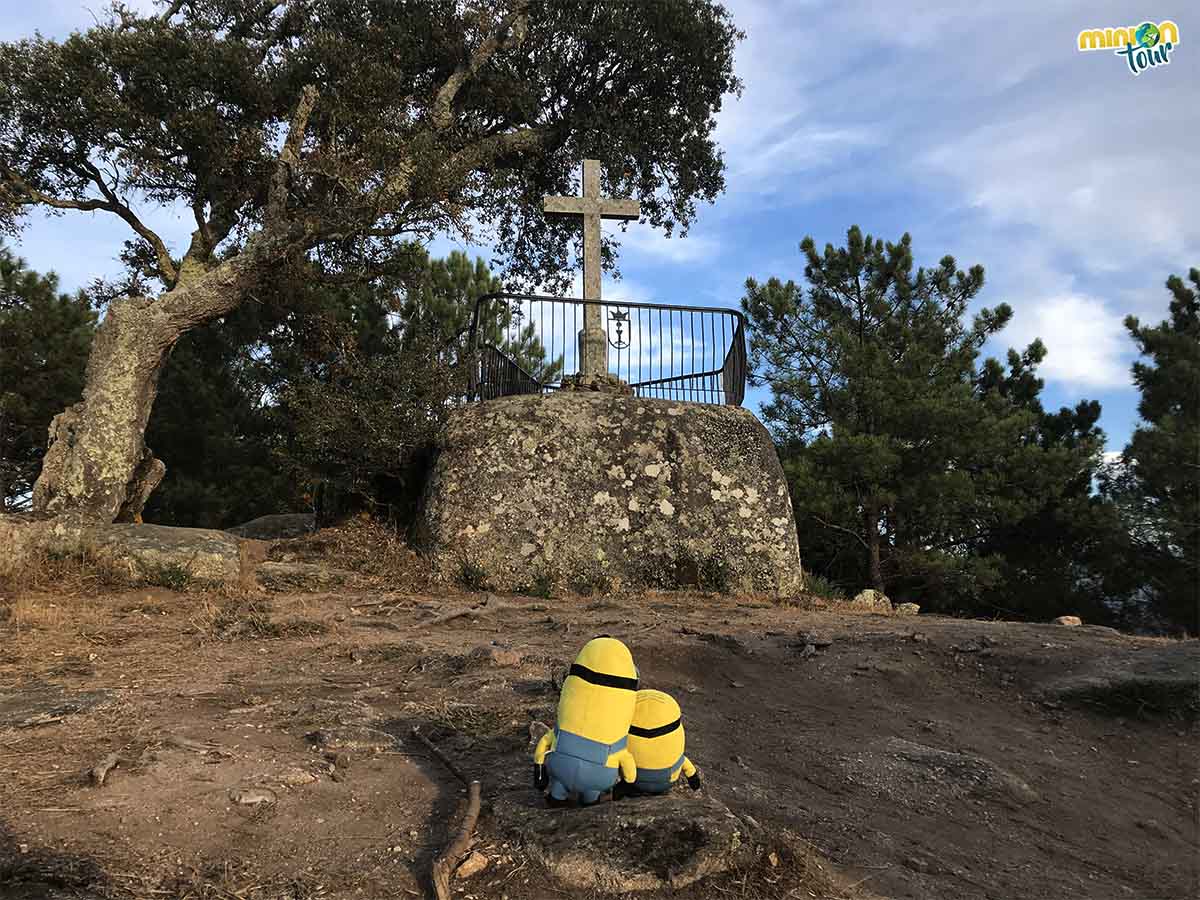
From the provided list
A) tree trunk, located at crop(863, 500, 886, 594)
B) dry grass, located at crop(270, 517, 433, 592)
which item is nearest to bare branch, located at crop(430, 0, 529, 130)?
dry grass, located at crop(270, 517, 433, 592)

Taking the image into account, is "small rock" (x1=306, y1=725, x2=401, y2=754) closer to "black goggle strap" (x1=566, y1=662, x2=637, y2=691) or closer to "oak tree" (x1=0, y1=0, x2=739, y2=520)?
"black goggle strap" (x1=566, y1=662, x2=637, y2=691)

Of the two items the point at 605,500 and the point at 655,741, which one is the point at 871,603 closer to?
the point at 605,500

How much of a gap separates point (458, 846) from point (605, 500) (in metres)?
6.87

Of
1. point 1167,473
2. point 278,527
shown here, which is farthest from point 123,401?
point 1167,473

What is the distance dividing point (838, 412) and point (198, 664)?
14.2 metres

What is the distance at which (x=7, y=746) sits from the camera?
3295 millimetres

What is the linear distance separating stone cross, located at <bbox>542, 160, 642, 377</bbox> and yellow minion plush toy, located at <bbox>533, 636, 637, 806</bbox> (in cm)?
862

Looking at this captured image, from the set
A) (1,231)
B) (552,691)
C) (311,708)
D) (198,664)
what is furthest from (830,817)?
(1,231)

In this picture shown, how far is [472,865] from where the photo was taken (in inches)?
96.9

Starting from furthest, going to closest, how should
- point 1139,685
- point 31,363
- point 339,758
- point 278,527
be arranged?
point 31,363 < point 278,527 < point 1139,685 < point 339,758

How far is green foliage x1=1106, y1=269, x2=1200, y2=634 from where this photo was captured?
47.8 feet

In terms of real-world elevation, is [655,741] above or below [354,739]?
above

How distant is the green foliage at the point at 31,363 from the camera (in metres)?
14.4

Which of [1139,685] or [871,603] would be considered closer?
[1139,685]
